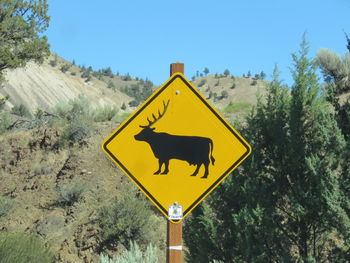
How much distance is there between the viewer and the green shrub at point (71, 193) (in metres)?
20.4

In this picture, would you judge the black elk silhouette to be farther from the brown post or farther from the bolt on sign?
the brown post

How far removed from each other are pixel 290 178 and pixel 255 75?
6213 cm

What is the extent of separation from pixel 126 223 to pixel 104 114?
40.8 ft

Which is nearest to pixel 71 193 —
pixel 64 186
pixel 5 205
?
pixel 64 186

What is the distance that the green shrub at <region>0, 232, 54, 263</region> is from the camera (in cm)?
1242

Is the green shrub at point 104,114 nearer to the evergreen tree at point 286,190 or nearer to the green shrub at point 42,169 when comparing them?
the green shrub at point 42,169

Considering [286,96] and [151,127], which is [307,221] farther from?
[151,127]

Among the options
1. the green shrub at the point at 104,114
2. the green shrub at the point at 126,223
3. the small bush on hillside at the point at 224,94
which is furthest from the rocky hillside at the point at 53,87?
the green shrub at the point at 126,223

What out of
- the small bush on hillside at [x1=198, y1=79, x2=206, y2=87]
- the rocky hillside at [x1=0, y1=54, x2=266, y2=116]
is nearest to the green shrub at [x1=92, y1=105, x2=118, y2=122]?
the rocky hillside at [x1=0, y1=54, x2=266, y2=116]

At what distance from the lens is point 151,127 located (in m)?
4.86

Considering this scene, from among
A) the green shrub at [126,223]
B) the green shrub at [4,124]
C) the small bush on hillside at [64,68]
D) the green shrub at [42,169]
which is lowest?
the green shrub at [126,223]

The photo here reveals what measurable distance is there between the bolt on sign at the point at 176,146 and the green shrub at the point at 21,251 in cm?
832

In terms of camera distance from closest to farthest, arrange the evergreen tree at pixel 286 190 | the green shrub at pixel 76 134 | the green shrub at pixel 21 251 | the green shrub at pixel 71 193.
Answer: the evergreen tree at pixel 286 190 → the green shrub at pixel 21 251 → the green shrub at pixel 71 193 → the green shrub at pixel 76 134

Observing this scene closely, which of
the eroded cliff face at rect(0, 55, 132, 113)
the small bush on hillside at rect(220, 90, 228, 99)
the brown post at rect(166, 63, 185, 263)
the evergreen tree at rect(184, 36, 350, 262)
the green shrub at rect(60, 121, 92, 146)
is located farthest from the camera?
the eroded cliff face at rect(0, 55, 132, 113)
